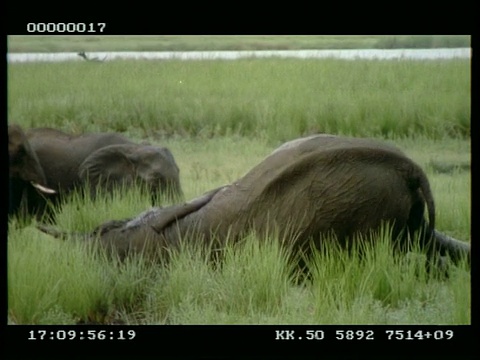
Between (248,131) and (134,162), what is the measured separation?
0.36 m

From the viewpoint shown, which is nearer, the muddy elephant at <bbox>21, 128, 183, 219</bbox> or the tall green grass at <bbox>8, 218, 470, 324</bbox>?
the tall green grass at <bbox>8, 218, 470, 324</bbox>

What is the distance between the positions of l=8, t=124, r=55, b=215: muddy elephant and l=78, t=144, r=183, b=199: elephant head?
131 mm

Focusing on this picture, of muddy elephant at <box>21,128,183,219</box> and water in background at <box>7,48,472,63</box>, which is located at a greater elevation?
water in background at <box>7,48,472,63</box>

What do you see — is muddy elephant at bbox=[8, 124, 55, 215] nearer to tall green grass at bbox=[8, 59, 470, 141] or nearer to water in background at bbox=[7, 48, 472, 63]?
tall green grass at bbox=[8, 59, 470, 141]

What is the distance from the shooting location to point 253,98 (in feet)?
11.6

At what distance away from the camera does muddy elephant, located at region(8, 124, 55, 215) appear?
335 cm

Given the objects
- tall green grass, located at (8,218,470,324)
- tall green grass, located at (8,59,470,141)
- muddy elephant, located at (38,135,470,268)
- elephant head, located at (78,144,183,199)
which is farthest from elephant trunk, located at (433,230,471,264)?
elephant head, located at (78,144,183,199)

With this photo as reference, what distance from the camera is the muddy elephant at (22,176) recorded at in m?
3.35

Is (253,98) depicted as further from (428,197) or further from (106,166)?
(428,197)

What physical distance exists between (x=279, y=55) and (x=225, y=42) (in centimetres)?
18

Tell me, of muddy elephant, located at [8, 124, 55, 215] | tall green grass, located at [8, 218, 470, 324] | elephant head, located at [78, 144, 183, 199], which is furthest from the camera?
elephant head, located at [78, 144, 183, 199]
